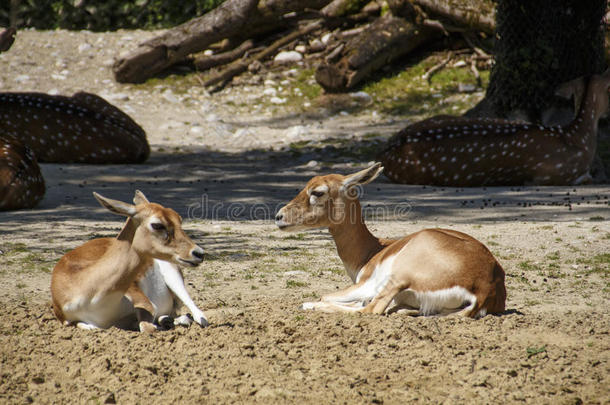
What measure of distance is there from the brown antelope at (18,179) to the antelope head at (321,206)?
3964mm

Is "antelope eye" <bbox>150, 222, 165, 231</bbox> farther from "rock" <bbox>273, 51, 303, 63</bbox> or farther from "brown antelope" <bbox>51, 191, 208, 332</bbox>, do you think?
"rock" <bbox>273, 51, 303, 63</bbox>

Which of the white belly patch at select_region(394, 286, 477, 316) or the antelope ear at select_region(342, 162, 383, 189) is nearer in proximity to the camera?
the white belly patch at select_region(394, 286, 477, 316)

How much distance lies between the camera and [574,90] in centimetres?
1009

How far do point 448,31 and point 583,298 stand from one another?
1031 centimetres

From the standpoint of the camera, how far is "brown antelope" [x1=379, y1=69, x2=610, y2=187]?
373 inches

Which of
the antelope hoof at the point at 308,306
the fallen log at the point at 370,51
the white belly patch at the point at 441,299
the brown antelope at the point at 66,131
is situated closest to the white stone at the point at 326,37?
the fallen log at the point at 370,51

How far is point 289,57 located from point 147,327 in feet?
39.4

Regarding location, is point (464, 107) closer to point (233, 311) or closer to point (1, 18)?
point (233, 311)

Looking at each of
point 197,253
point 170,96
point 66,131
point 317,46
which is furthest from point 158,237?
point 317,46

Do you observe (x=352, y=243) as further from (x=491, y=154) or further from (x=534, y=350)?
(x=491, y=154)

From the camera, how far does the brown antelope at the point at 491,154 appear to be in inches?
373

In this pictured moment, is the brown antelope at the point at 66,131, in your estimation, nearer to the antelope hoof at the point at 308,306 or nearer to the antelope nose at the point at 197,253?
the antelope hoof at the point at 308,306

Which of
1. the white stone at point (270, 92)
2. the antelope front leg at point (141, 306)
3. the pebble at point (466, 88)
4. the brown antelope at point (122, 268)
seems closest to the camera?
the brown antelope at point (122, 268)

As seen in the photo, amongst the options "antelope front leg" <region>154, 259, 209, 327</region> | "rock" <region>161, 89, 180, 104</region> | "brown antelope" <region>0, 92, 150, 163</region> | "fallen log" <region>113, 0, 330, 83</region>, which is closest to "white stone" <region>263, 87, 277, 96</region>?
"fallen log" <region>113, 0, 330, 83</region>
